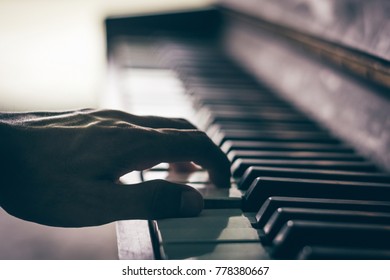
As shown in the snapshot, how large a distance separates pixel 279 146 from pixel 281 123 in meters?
0.21

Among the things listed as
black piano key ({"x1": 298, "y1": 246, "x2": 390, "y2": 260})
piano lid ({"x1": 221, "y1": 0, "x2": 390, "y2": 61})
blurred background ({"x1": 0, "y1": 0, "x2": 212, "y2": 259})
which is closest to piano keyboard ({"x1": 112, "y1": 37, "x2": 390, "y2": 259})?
black piano key ({"x1": 298, "y1": 246, "x2": 390, "y2": 260})

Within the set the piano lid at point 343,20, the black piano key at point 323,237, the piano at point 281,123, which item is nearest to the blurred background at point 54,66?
the piano at point 281,123

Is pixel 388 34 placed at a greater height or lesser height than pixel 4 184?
greater

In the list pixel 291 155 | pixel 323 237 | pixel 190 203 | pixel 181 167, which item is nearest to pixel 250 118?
pixel 291 155

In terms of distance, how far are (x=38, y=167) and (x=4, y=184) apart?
8 cm

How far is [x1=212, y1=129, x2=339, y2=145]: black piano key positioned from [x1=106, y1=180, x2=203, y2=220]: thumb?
426 mm

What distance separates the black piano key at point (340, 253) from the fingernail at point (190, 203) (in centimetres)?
23

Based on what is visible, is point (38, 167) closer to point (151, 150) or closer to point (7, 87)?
point (151, 150)

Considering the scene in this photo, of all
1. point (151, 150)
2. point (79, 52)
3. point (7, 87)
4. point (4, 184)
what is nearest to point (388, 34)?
point (151, 150)

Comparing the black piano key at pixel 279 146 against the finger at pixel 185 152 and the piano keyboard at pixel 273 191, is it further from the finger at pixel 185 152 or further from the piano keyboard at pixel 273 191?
the finger at pixel 185 152

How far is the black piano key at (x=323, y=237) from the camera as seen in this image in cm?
80

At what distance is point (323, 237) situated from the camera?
31.9 inches

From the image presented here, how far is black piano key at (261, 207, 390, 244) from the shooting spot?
87 cm

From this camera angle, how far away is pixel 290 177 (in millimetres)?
1091
